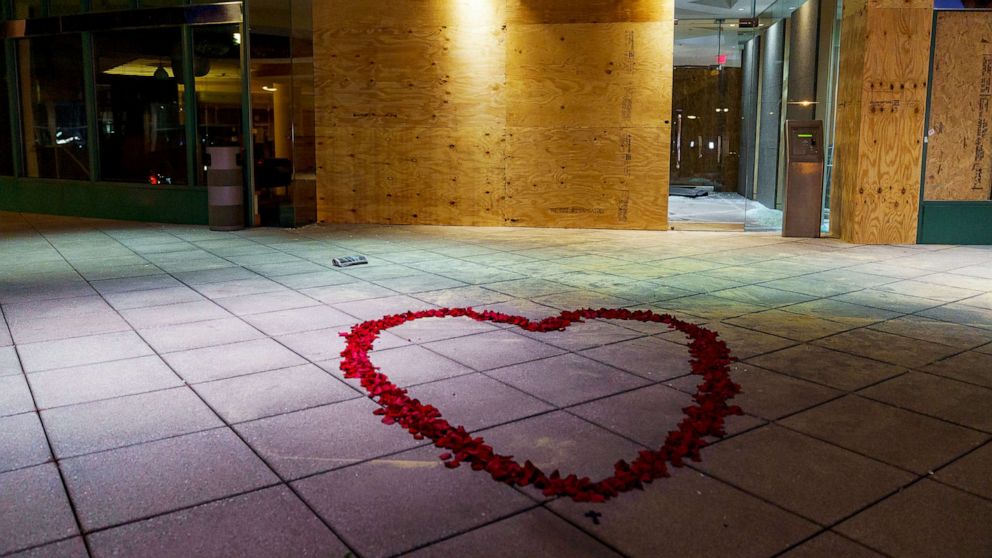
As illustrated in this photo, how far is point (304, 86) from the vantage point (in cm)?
1159

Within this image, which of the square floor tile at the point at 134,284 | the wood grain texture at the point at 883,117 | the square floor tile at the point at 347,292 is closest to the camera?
the square floor tile at the point at 347,292

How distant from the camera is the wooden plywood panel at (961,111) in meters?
9.60

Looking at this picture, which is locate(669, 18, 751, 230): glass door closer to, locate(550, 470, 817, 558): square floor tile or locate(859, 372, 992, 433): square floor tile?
locate(859, 372, 992, 433): square floor tile

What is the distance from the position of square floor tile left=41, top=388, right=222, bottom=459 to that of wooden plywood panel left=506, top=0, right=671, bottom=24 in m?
8.55

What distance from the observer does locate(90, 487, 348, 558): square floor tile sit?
2604 mm

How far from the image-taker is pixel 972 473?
3.21 m

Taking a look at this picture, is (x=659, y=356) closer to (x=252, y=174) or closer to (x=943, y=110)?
(x=943, y=110)

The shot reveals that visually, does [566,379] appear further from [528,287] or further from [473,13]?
[473,13]

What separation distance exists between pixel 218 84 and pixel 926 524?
11445mm

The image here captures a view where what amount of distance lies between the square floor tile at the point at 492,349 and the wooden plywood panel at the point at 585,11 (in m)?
7.01

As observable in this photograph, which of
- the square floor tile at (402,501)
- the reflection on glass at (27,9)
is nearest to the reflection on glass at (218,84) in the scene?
the reflection on glass at (27,9)

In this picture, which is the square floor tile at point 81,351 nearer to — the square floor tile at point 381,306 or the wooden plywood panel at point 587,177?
the square floor tile at point 381,306

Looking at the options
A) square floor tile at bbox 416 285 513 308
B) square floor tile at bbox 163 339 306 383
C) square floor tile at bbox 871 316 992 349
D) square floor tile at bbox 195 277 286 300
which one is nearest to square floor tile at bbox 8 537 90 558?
square floor tile at bbox 163 339 306 383

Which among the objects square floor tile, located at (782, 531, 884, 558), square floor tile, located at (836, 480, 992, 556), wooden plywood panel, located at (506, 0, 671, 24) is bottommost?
square floor tile, located at (782, 531, 884, 558)
